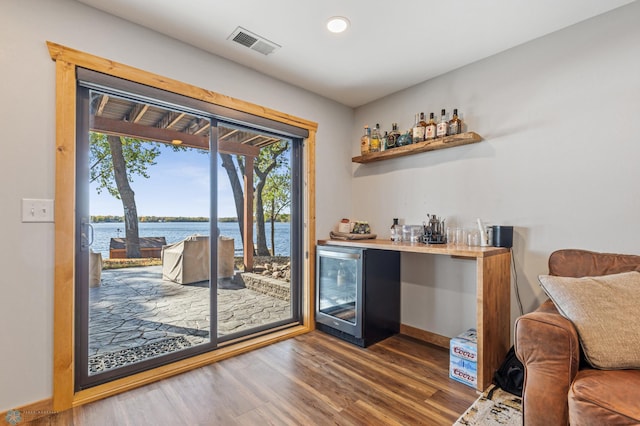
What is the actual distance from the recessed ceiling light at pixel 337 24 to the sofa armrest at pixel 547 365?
208 cm

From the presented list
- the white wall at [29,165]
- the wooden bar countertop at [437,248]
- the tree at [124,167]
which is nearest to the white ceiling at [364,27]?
the white wall at [29,165]

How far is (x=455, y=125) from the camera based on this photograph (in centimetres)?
254

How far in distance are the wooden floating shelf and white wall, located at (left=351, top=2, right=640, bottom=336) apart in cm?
11

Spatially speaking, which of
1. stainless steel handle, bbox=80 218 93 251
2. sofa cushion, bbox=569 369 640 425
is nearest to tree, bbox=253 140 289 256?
stainless steel handle, bbox=80 218 93 251

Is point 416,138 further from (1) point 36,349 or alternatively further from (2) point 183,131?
(1) point 36,349

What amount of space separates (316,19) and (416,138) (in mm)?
1332

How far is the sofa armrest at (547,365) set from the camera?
1261 millimetres

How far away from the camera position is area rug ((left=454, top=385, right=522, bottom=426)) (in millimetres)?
1633

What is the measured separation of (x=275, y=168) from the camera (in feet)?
10.1

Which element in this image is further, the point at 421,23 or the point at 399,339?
the point at 399,339

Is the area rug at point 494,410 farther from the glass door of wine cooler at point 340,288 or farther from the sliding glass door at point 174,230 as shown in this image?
the sliding glass door at point 174,230

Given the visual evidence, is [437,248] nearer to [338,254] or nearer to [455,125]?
[338,254]

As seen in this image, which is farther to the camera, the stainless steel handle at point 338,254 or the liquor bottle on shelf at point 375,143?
the liquor bottle on shelf at point 375,143

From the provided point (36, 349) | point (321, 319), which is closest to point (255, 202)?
point (321, 319)
